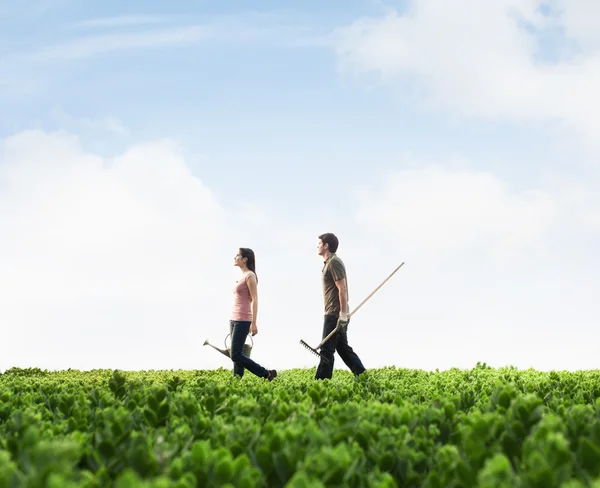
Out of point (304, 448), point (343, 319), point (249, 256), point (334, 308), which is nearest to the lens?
point (304, 448)

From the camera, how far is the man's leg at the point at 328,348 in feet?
40.3

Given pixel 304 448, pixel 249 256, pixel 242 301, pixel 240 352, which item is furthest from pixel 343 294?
pixel 304 448

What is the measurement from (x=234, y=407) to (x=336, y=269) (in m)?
7.45

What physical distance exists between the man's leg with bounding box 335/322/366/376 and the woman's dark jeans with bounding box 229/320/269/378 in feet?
5.89

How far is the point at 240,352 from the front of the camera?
1362 cm

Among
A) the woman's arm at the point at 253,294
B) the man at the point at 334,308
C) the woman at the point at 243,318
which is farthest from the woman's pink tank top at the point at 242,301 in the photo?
the man at the point at 334,308

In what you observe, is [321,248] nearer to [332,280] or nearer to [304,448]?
[332,280]

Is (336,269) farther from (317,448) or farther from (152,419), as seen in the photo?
(317,448)

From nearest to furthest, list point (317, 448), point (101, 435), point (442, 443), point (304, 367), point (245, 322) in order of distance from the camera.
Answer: point (317, 448), point (101, 435), point (442, 443), point (245, 322), point (304, 367)

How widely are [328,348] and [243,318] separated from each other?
2306 mm

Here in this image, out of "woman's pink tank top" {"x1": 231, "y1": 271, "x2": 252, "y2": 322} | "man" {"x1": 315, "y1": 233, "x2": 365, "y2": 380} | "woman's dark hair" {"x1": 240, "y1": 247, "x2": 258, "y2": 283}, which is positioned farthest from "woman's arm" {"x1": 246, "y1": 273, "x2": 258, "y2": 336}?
"man" {"x1": 315, "y1": 233, "x2": 365, "y2": 380}

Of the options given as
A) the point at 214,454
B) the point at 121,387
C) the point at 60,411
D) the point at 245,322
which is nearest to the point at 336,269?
the point at 245,322

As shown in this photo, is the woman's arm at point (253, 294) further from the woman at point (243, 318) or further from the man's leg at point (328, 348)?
the man's leg at point (328, 348)

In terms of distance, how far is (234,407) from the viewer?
4.89 metres
